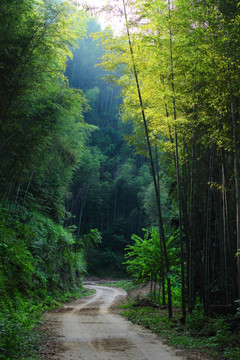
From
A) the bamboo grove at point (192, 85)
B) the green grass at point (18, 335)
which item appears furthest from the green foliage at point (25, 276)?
the bamboo grove at point (192, 85)

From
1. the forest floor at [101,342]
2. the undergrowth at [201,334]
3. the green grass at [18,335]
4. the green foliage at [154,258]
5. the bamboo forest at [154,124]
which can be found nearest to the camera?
the green grass at [18,335]

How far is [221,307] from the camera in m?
4.96

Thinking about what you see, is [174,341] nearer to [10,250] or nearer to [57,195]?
[10,250]

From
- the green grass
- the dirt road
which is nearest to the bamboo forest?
the green grass

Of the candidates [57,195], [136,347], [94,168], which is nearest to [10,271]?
[136,347]

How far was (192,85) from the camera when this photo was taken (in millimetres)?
5383

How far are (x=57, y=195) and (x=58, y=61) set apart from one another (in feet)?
23.9

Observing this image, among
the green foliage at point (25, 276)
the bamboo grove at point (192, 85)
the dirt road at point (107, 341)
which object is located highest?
the bamboo grove at point (192, 85)

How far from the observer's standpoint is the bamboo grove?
4.48 meters

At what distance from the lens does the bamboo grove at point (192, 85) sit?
14.7ft

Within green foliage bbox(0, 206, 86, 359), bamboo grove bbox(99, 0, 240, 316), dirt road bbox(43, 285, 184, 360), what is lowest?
dirt road bbox(43, 285, 184, 360)

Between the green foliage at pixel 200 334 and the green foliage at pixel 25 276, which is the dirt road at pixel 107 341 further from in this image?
the green foliage at pixel 25 276

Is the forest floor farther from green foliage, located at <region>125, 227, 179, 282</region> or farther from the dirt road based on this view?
green foliage, located at <region>125, 227, 179, 282</region>

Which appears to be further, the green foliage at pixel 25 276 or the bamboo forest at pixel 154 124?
the bamboo forest at pixel 154 124
